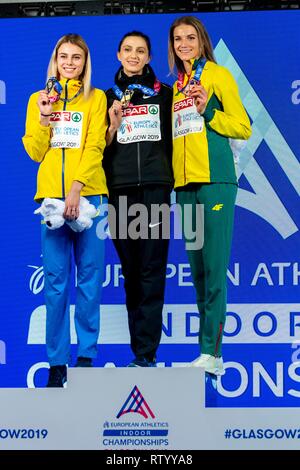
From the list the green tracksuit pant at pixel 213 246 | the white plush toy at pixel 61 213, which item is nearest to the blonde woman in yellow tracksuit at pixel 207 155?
the green tracksuit pant at pixel 213 246

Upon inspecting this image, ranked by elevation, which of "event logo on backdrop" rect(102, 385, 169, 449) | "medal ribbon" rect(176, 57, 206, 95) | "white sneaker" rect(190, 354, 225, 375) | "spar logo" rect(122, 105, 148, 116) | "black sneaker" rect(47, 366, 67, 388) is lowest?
"event logo on backdrop" rect(102, 385, 169, 449)

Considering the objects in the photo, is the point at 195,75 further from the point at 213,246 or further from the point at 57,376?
the point at 57,376

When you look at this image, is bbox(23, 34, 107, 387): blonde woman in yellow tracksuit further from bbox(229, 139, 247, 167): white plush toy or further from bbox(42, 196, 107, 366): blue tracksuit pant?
bbox(229, 139, 247, 167): white plush toy

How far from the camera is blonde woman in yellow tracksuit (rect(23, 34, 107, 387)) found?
14.4ft

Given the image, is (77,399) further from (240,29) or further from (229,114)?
(240,29)

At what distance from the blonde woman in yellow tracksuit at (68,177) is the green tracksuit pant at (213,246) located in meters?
0.44

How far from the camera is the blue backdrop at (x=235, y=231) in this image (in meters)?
4.48

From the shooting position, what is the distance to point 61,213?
172 inches

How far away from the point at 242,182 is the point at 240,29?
0.76 meters

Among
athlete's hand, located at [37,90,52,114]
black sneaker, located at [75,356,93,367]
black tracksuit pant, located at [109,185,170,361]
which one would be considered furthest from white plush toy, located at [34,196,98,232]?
black sneaker, located at [75,356,93,367]

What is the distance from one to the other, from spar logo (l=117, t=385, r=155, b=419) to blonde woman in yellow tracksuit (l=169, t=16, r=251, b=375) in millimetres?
331

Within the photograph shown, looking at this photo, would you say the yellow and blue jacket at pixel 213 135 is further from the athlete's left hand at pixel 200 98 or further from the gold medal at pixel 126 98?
the gold medal at pixel 126 98

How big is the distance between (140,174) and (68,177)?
1.15ft

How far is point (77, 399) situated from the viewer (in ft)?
14.1
